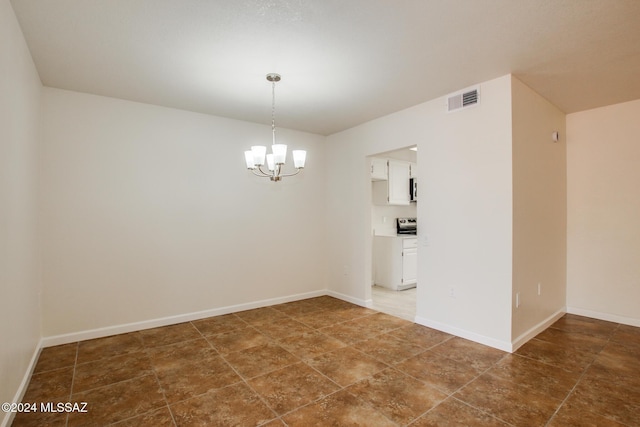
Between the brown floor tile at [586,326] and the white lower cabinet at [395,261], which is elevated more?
the white lower cabinet at [395,261]

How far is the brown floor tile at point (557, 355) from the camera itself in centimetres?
266

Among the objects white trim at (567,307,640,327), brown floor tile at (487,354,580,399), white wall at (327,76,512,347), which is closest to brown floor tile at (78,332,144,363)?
white wall at (327,76,512,347)

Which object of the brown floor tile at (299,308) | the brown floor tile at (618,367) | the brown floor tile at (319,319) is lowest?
the brown floor tile at (299,308)

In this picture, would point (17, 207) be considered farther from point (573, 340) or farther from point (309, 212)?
point (573, 340)

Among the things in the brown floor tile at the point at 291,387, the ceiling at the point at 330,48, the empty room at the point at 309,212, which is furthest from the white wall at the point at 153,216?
the brown floor tile at the point at 291,387

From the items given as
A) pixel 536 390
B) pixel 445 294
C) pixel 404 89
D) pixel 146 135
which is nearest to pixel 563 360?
pixel 536 390

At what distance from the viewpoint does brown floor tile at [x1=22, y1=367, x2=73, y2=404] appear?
224 centimetres

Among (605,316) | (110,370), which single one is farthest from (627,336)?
(110,370)

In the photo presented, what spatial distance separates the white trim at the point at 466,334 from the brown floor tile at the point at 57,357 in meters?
3.60

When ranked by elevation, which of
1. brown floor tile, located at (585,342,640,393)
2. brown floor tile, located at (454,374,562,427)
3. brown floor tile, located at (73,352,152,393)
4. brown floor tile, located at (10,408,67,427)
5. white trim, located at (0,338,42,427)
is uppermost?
white trim, located at (0,338,42,427)

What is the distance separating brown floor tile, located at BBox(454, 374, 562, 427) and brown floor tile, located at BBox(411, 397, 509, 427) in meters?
0.06

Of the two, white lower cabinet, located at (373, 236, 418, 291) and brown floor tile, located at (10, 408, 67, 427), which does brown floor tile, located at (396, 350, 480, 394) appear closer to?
brown floor tile, located at (10, 408, 67, 427)

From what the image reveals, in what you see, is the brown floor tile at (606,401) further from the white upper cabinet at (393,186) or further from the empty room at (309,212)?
the white upper cabinet at (393,186)

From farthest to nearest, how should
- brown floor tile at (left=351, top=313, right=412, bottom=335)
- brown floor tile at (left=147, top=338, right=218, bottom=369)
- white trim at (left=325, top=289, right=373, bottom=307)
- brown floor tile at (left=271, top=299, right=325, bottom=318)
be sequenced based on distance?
white trim at (left=325, top=289, right=373, bottom=307), brown floor tile at (left=271, top=299, right=325, bottom=318), brown floor tile at (left=351, top=313, right=412, bottom=335), brown floor tile at (left=147, top=338, right=218, bottom=369)
